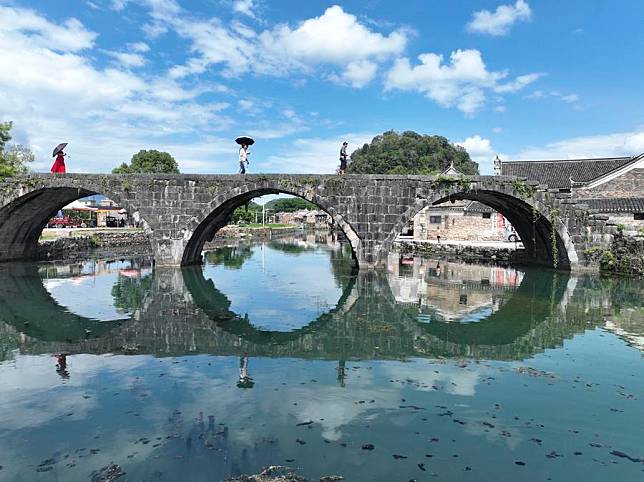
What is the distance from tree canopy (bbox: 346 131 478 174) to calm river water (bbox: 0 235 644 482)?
6407 centimetres

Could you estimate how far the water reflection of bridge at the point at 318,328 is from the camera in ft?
31.5

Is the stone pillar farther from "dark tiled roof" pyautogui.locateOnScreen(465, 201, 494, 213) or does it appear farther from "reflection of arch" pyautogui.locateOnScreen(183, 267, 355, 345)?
"dark tiled roof" pyautogui.locateOnScreen(465, 201, 494, 213)

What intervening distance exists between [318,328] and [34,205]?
18.6 meters

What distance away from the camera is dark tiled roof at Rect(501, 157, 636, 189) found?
36688mm

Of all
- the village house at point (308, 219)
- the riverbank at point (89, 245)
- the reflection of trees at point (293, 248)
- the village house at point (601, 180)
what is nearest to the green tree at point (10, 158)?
the riverbank at point (89, 245)

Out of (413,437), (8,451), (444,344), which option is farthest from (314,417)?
(444,344)

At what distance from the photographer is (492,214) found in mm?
42312

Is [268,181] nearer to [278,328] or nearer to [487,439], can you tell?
[278,328]

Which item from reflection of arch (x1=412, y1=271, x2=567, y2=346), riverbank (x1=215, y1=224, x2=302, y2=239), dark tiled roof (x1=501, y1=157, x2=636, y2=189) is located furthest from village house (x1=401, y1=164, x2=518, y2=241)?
reflection of arch (x1=412, y1=271, x2=567, y2=346)

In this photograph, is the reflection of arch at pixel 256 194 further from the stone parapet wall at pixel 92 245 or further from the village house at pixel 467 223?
the village house at pixel 467 223

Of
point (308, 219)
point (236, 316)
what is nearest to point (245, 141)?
point (236, 316)

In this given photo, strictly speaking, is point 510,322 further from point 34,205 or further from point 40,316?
point 34,205

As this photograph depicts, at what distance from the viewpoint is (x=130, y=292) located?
16188mm

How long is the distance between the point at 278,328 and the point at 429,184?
1160 cm
